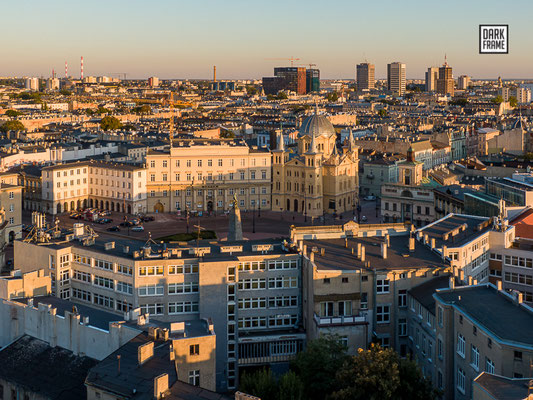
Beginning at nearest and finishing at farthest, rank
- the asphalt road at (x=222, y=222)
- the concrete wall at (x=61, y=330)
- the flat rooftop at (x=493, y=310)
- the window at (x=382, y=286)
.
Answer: the flat rooftop at (x=493, y=310), the concrete wall at (x=61, y=330), the window at (x=382, y=286), the asphalt road at (x=222, y=222)

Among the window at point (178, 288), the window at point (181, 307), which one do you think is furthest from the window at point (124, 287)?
the window at point (181, 307)

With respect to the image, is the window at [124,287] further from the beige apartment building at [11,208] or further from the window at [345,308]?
the beige apartment building at [11,208]

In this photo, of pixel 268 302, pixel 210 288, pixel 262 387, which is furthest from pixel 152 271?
pixel 262 387

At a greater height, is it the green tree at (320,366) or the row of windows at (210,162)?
the row of windows at (210,162)

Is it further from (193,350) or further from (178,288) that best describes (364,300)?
(193,350)

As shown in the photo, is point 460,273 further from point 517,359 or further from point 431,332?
point 517,359

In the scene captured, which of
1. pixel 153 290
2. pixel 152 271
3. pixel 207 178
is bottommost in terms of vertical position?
pixel 153 290
